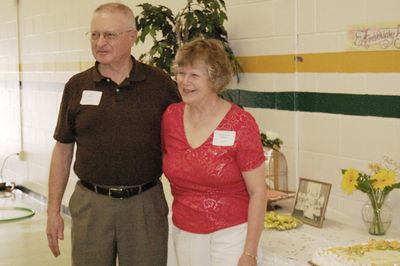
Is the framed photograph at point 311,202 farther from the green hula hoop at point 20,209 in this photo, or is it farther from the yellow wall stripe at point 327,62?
the green hula hoop at point 20,209

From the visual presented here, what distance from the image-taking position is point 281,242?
2.48 metres

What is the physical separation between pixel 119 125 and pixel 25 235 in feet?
10.5

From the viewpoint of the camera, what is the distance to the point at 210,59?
203 centimetres

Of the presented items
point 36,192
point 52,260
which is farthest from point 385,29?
point 36,192

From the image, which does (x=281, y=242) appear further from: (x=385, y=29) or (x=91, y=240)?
(x=385, y=29)

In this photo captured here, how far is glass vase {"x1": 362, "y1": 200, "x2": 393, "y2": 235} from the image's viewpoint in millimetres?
2539

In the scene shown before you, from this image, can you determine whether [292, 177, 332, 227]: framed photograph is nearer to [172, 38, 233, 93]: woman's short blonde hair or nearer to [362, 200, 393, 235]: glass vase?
[362, 200, 393, 235]: glass vase

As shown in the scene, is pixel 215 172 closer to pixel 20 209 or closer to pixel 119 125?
pixel 119 125

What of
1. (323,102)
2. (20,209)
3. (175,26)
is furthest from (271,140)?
(20,209)

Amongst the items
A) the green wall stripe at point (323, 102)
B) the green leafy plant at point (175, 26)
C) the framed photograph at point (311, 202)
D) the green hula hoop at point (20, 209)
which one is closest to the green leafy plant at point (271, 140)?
the green wall stripe at point (323, 102)

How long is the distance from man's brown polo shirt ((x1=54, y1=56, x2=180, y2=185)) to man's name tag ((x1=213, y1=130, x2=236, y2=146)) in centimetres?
35

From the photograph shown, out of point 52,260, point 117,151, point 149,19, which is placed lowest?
point 52,260

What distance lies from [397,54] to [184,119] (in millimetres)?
1012

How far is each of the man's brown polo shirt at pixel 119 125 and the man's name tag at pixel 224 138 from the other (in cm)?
35
